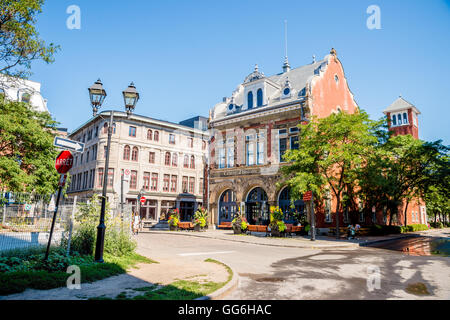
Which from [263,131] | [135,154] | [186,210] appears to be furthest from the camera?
[186,210]

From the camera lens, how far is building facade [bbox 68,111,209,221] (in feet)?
139

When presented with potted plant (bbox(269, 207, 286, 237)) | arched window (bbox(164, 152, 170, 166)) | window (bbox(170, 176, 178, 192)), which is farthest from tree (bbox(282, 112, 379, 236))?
arched window (bbox(164, 152, 170, 166))

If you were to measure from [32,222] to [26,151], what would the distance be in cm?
2098

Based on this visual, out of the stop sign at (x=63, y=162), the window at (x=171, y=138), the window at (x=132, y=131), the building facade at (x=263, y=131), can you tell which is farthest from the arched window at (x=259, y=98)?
the stop sign at (x=63, y=162)

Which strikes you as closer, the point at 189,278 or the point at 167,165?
the point at 189,278

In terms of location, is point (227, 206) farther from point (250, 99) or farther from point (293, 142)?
point (250, 99)

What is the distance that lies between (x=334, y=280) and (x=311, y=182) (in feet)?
46.4

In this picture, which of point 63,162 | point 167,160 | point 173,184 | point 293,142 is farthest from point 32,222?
point 173,184

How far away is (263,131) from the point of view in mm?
30750

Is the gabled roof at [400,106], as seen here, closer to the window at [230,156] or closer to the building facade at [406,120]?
the building facade at [406,120]

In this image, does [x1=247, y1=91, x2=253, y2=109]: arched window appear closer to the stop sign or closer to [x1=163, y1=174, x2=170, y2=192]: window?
[x1=163, y1=174, x2=170, y2=192]: window

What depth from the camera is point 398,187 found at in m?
31.8
